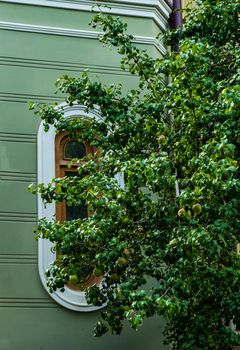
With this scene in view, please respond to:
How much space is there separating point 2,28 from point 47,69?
2.58 ft

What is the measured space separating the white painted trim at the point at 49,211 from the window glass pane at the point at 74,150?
285 millimetres

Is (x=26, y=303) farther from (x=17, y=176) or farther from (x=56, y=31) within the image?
(x=56, y=31)

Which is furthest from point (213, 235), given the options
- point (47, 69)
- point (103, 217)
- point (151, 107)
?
point (47, 69)

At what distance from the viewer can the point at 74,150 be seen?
10836 mm

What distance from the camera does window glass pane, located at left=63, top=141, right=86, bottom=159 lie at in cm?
1077

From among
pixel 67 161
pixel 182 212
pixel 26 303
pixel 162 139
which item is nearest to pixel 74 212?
pixel 67 161

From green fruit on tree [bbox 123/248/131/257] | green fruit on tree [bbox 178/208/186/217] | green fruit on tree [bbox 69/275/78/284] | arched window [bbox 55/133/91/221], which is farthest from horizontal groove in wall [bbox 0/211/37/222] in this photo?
green fruit on tree [bbox 178/208/186/217]

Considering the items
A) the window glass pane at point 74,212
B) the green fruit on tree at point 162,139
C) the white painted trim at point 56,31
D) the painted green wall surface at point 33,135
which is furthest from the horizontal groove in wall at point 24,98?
the green fruit on tree at point 162,139

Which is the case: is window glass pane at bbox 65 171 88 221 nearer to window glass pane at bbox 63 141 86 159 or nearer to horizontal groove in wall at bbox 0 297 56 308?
window glass pane at bbox 63 141 86 159

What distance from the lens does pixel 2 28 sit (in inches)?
420

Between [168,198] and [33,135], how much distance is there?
293cm

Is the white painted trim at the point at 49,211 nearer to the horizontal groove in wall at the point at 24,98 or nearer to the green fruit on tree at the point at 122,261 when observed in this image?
the horizontal groove in wall at the point at 24,98

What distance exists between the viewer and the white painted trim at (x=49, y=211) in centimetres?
1003

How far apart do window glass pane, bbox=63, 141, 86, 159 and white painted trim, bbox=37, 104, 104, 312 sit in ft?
0.93
